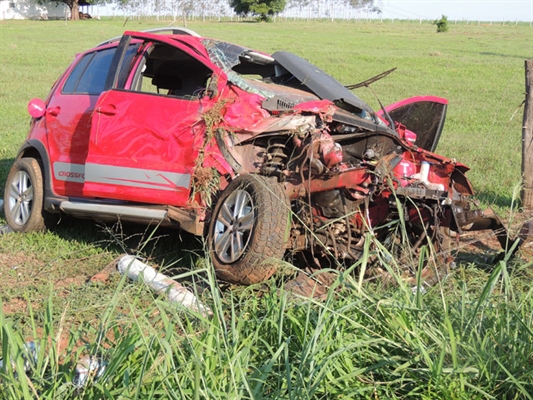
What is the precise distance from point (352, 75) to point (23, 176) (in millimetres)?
19349

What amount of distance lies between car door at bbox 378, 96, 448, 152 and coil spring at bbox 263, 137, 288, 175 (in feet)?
6.17

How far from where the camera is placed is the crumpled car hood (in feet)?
20.0

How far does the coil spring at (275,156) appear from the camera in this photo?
5531mm

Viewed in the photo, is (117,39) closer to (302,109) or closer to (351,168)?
(302,109)

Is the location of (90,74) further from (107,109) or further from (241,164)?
(241,164)

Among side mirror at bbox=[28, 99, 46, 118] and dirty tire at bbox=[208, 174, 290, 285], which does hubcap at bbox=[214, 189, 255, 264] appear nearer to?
dirty tire at bbox=[208, 174, 290, 285]

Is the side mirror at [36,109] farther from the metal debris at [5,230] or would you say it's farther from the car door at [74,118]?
the metal debris at [5,230]

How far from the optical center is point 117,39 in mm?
7008

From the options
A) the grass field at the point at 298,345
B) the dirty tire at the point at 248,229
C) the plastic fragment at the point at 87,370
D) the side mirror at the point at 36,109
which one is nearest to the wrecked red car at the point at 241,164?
the dirty tire at the point at 248,229

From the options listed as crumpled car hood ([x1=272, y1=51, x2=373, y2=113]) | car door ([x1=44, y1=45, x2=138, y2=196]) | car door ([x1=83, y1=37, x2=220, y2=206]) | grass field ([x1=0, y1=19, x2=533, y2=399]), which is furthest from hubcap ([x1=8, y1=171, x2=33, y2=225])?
crumpled car hood ([x1=272, y1=51, x2=373, y2=113])

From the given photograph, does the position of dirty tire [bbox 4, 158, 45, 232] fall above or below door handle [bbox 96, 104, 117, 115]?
below

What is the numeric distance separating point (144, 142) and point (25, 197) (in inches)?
74.2

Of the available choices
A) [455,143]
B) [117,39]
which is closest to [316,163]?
[117,39]

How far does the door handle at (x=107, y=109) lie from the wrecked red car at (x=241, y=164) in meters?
0.01
